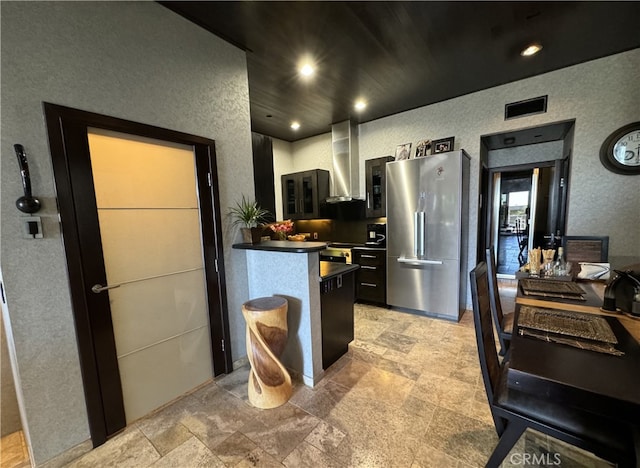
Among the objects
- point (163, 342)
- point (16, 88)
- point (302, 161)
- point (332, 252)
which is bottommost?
point (163, 342)

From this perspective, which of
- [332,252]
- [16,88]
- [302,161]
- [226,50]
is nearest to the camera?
[16,88]

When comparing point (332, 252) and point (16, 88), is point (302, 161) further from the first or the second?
point (16, 88)

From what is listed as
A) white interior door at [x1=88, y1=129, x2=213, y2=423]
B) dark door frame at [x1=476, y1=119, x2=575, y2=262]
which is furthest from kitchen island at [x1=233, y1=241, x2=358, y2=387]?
dark door frame at [x1=476, y1=119, x2=575, y2=262]

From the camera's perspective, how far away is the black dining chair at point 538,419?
1.04 m

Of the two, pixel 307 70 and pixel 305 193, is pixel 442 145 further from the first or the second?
pixel 305 193

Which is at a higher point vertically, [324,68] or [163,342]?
[324,68]

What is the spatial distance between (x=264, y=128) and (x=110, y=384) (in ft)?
13.1

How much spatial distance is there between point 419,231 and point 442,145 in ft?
3.98

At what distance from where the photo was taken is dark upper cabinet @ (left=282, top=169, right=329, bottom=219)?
15.4 ft

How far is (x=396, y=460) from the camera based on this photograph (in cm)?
151

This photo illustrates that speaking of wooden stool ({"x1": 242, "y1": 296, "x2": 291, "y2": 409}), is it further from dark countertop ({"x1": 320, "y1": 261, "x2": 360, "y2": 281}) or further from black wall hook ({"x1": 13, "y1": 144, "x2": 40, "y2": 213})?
black wall hook ({"x1": 13, "y1": 144, "x2": 40, "y2": 213})

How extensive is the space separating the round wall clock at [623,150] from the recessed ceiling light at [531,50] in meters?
1.21

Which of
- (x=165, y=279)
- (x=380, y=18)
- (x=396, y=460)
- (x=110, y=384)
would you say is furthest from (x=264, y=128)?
(x=396, y=460)

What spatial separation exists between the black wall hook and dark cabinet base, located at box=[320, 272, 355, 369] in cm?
190
